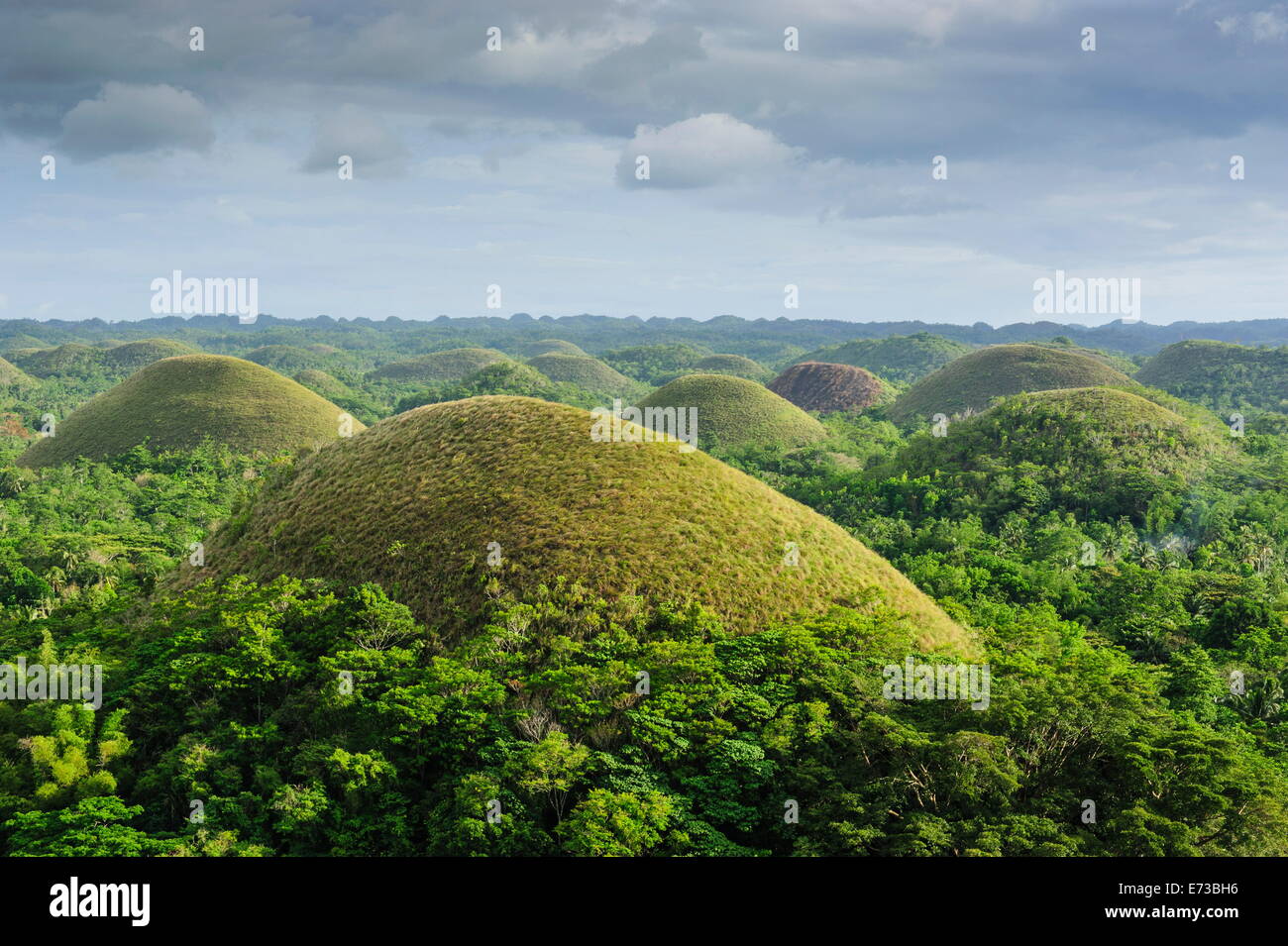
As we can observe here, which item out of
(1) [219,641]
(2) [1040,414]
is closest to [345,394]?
(2) [1040,414]

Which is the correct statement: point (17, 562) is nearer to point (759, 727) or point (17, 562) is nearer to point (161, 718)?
point (161, 718)

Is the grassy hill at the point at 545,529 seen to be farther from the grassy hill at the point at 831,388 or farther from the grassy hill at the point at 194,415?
the grassy hill at the point at 831,388

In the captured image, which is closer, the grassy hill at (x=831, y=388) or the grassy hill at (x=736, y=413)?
the grassy hill at (x=736, y=413)

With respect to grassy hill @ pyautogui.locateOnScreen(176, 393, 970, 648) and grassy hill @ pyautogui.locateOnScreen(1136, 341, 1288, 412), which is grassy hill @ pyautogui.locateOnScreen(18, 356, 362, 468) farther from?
grassy hill @ pyautogui.locateOnScreen(1136, 341, 1288, 412)

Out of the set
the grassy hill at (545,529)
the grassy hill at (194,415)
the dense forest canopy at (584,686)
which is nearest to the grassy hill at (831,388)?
the grassy hill at (194,415)

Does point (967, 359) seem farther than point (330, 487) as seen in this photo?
Yes

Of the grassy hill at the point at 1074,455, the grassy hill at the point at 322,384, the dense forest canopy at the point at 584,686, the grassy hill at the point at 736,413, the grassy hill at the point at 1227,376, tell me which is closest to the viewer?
the dense forest canopy at the point at 584,686
